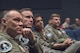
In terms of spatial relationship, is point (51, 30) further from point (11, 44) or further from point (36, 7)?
point (36, 7)

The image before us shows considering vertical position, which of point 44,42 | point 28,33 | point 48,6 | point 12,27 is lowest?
point 48,6

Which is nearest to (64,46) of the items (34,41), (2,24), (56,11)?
(34,41)

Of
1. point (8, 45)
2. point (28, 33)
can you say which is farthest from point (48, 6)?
point (8, 45)

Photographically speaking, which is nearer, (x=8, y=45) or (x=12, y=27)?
(x=8, y=45)

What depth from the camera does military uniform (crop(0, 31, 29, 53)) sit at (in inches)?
72.8

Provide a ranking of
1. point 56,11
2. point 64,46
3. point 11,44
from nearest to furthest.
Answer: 1. point 11,44
2. point 64,46
3. point 56,11

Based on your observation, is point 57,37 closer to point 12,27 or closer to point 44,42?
point 44,42

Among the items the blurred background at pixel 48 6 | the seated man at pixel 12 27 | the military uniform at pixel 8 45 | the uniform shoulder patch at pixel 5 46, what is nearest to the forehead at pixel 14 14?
the seated man at pixel 12 27

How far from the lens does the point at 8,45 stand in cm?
189

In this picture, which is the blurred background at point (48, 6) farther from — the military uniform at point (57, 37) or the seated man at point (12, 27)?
the seated man at point (12, 27)

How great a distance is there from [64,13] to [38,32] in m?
6.79

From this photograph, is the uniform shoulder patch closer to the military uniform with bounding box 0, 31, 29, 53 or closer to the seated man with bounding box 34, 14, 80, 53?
the military uniform with bounding box 0, 31, 29, 53

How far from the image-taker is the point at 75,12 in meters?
10.7

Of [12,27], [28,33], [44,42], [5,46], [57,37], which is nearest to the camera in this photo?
[5,46]
